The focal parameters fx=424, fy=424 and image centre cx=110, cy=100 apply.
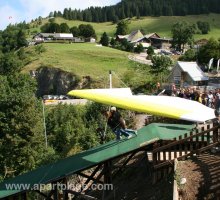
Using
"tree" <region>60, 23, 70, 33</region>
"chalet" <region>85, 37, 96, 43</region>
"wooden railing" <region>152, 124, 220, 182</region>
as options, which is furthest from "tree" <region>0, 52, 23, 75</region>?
"wooden railing" <region>152, 124, 220, 182</region>

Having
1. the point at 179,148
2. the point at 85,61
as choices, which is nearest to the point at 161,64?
the point at 85,61

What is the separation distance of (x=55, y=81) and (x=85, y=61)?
10.2m

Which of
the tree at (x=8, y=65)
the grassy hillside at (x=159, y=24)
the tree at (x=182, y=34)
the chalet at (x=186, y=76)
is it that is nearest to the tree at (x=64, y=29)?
the grassy hillside at (x=159, y=24)

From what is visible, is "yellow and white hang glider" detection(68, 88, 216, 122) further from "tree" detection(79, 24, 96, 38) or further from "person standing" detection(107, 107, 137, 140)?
"tree" detection(79, 24, 96, 38)

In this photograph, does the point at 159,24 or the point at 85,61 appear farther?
the point at 159,24

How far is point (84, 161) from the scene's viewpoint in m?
15.1

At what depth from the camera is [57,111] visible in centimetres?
4875

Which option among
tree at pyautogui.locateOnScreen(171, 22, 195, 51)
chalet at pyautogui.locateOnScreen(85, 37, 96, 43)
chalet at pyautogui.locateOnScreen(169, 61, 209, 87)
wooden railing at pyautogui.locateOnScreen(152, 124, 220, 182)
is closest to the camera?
wooden railing at pyautogui.locateOnScreen(152, 124, 220, 182)

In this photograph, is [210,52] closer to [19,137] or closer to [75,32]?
[19,137]

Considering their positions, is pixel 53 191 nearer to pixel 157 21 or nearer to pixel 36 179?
pixel 36 179

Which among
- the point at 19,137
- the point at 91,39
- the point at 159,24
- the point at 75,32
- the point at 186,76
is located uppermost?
the point at 159,24

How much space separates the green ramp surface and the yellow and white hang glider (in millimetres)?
1326

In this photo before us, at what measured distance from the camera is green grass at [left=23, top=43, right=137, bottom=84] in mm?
81562

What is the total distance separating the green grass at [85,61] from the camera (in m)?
81.6
